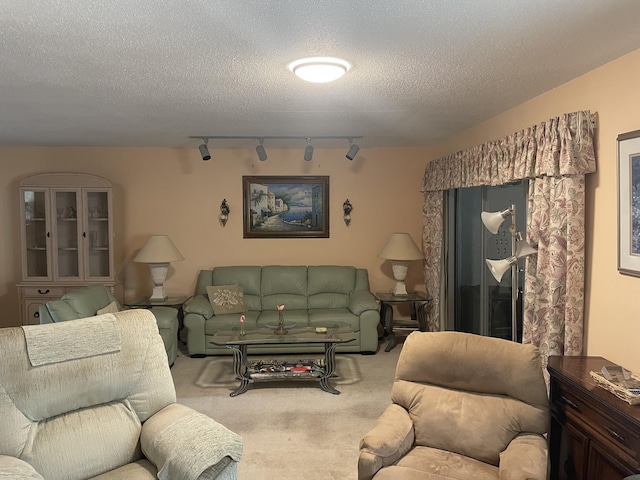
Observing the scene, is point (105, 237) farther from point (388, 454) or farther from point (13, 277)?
point (388, 454)

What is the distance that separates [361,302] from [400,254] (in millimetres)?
738

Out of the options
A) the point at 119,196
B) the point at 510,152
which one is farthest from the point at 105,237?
the point at 510,152

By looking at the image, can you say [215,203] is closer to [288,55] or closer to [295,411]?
[295,411]

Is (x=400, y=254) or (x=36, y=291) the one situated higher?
(x=400, y=254)

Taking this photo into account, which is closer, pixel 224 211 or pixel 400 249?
pixel 400 249

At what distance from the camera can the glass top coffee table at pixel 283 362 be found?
13.7 ft

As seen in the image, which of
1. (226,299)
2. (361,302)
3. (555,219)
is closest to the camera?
(555,219)

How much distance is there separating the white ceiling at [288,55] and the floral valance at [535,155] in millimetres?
287

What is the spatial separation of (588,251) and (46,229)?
18.0ft

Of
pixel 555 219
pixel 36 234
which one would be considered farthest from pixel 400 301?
pixel 36 234

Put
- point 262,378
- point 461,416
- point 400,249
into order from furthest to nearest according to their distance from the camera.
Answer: point 400,249, point 262,378, point 461,416

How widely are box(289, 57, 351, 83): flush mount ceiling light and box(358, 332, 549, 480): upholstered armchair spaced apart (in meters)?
1.53

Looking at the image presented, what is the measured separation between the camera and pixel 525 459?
2.05 m

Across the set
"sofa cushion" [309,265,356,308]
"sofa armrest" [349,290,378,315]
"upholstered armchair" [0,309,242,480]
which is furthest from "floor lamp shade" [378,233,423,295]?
"upholstered armchair" [0,309,242,480]
